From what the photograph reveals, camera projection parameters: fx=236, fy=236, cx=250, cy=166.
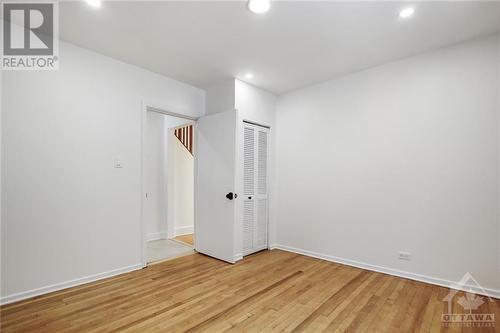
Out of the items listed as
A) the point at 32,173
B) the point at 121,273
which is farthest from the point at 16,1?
the point at 121,273

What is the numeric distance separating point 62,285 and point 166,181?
249 cm

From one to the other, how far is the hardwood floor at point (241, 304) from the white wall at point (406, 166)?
1.45 feet

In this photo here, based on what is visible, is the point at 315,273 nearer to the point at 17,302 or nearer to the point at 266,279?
the point at 266,279

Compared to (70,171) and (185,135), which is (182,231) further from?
(70,171)

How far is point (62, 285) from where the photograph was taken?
8.40 feet

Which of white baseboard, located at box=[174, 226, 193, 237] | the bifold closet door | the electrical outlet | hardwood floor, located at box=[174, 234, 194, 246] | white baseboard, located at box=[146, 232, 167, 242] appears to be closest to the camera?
the electrical outlet

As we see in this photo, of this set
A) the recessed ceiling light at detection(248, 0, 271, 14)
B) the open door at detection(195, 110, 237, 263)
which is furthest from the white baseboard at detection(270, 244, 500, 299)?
the recessed ceiling light at detection(248, 0, 271, 14)

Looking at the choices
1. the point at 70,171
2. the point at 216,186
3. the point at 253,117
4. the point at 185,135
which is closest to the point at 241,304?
the point at 216,186

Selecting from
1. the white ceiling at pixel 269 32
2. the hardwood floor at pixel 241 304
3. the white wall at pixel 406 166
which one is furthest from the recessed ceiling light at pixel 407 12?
the hardwood floor at pixel 241 304

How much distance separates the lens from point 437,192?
2.75m

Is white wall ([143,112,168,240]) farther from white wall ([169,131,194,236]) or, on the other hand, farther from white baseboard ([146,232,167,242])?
white wall ([169,131,194,236])

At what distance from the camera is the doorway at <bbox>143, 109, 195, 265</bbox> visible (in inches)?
184

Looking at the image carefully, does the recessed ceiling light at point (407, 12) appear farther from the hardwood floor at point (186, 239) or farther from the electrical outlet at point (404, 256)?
the hardwood floor at point (186, 239)

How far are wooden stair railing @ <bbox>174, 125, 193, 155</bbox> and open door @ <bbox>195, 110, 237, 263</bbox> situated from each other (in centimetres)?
135
